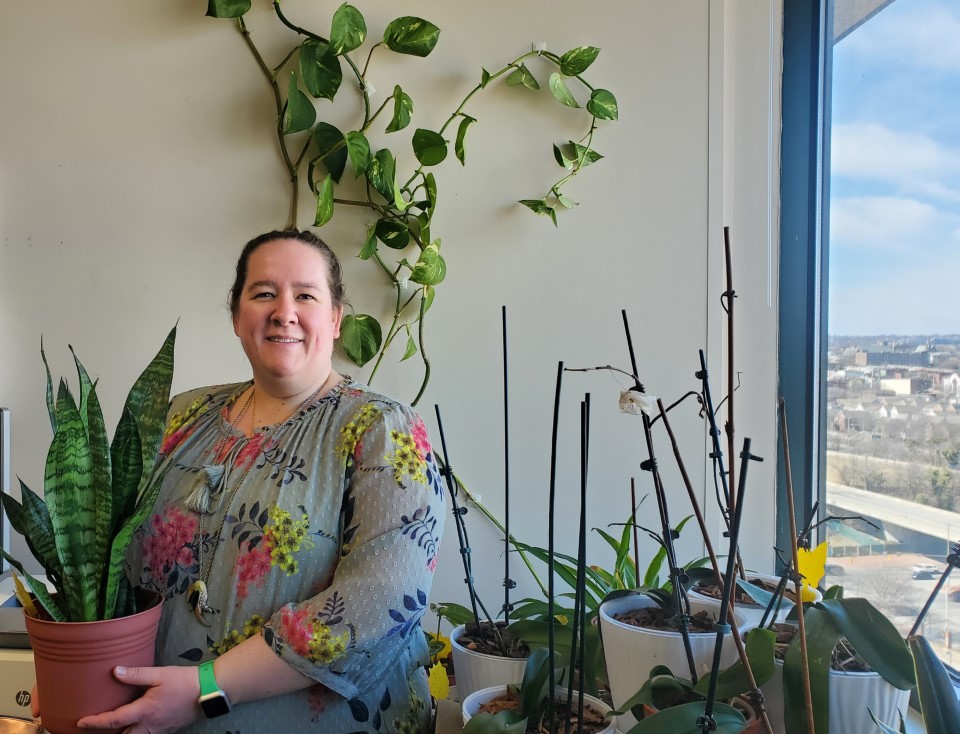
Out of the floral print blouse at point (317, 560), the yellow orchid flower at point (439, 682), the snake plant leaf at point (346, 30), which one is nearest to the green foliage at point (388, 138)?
the snake plant leaf at point (346, 30)

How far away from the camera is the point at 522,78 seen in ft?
6.10

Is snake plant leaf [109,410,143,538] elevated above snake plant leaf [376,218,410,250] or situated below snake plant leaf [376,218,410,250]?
below

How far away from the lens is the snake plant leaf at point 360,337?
184 cm

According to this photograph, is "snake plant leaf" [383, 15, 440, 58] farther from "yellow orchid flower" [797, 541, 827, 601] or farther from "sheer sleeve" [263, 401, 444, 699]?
"yellow orchid flower" [797, 541, 827, 601]

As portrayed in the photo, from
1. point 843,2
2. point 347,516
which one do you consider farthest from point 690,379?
point 347,516

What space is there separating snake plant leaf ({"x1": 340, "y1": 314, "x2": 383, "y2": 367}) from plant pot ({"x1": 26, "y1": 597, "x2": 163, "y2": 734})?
959 mm

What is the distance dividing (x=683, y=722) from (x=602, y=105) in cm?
147

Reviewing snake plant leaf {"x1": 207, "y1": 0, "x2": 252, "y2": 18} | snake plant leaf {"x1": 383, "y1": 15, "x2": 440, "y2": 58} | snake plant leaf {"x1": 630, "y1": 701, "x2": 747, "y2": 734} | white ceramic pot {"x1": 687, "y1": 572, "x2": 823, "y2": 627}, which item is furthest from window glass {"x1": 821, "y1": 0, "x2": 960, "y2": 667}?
snake plant leaf {"x1": 207, "y1": 0, "x2": 252, "y2": 18}

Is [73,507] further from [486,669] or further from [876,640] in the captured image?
[876,640]

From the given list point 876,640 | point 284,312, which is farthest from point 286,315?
point 876,640

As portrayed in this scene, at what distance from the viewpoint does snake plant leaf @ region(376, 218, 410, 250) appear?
5.97 feet

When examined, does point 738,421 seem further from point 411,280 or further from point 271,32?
point 271,32

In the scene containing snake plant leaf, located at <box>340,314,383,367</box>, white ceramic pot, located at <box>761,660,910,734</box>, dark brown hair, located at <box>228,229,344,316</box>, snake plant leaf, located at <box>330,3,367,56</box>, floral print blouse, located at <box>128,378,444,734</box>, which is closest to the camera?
white ceramic pot, located at <box>761,660,910,734</box>

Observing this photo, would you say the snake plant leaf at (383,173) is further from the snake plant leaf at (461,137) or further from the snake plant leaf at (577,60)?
the snake plant leaf at (577,60)
